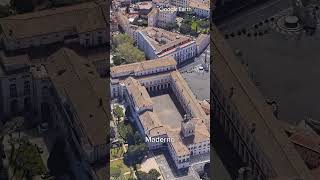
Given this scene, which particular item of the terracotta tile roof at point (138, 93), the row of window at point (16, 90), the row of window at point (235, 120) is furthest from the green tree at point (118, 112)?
the row of window at point (16, 90)

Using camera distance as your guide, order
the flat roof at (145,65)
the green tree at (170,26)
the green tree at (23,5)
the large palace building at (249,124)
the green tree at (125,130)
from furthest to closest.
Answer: the green tree at (23,5), the large palace building at (249,124), the green tree at (170,26), the flat roof at (145,65), the green tree at (125,130)

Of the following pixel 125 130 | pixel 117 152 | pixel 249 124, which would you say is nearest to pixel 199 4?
pixel 125 130

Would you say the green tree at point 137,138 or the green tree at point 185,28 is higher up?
the green tree at point 185,28

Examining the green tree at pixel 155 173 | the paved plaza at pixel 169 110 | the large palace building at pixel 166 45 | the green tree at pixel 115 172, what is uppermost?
the large palace building at pixel 166 45

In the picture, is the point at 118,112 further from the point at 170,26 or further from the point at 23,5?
the point at 23,5

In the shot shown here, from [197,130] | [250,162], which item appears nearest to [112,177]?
[197,130]

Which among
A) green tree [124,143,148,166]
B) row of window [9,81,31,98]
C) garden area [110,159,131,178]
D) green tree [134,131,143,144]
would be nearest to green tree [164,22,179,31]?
green tree [134,131,143,144]

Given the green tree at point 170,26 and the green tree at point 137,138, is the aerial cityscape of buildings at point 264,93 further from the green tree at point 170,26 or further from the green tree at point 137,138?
the green tree at point 137,138

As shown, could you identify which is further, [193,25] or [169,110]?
[193,25]
